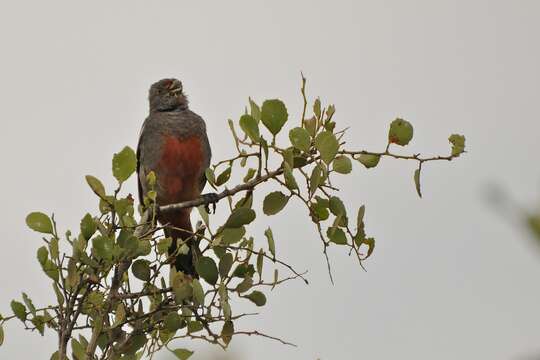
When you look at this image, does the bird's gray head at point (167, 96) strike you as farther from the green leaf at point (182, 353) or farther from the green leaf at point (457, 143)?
the green leaf at point (457, 143)

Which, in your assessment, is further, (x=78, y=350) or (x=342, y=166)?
(x=78, y=350)

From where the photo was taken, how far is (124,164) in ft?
10.2

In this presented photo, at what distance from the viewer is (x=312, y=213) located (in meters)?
3.10

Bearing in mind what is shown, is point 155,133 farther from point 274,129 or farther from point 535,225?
point 535,225

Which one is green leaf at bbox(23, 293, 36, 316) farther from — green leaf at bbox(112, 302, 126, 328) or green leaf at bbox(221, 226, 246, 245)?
green leaf at bbox(221, 226, 246, 245)

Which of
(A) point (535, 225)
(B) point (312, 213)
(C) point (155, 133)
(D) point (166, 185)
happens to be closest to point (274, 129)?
(B) point (312, 213)

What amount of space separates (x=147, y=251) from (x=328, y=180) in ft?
2.51

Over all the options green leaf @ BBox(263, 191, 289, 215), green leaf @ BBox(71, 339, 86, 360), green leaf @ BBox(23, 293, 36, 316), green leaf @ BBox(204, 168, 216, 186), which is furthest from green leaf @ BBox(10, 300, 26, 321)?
green leaf @ BBox(263, 191, 289, 215)

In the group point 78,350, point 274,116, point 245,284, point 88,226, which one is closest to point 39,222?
point 88,226

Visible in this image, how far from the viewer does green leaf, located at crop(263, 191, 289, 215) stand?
3.17m


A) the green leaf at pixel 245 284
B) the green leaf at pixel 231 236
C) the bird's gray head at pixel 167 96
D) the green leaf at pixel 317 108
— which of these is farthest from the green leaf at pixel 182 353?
the bird's gray head at pixel 167 96

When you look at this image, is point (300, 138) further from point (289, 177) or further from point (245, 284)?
point (245, 284)

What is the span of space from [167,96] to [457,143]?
13.3 ft

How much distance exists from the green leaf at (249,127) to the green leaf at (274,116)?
72mm
